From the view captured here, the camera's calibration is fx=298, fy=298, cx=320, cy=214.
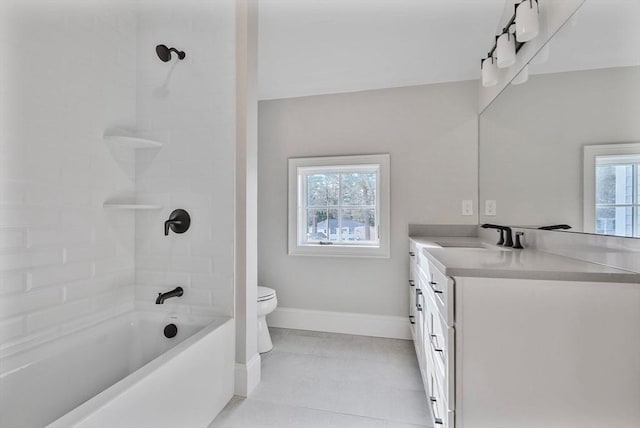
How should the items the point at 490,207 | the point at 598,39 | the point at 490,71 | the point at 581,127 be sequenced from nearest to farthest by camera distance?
the point at 598,39, the point at 581,127, the point at 490,71, the point at 490,207

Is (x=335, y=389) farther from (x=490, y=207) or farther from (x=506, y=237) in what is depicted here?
(x=490, y=207)

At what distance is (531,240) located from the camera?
1693 millimetres

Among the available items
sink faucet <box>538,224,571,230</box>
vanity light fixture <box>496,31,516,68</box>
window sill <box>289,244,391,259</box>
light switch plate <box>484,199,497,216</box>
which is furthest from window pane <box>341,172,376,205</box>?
sink faucet <box>538,224,571,230</box>

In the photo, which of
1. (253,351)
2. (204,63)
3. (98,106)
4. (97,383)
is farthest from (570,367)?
(98,106)

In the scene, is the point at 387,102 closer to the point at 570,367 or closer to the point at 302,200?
the point at 302,200

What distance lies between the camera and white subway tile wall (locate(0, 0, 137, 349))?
49.5 inches

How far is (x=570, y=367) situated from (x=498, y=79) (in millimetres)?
1899

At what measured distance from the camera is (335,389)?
1847 mm

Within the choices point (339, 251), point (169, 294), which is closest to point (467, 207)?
point (339, 251)

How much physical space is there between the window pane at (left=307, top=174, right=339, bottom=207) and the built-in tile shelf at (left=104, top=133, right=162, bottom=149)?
1447mm

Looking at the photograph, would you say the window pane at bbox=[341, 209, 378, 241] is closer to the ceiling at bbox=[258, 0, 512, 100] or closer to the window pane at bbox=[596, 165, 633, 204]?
the ceiling at bbox=[258, 0, 512, 100]

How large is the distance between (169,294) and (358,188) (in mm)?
1824

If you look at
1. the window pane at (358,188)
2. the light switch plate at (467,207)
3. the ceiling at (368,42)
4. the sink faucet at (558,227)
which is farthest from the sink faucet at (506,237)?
the ceiling at (368,42)

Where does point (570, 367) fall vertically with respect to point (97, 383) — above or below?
above
